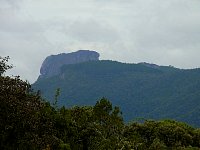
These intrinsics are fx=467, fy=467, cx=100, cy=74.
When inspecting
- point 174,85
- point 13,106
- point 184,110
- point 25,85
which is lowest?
point 13,106

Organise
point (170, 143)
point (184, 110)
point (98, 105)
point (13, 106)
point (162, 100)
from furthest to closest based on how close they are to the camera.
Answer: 1. point (162, 100)
2. point (184, 110)
3. point (170, 143)
4. point (98, 105)
5. point (13, 106)

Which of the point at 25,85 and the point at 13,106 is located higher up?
the point at 25,85

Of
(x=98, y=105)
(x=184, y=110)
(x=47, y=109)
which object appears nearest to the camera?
(x=47, y=109)

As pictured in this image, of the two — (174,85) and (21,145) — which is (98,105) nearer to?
(21,145)

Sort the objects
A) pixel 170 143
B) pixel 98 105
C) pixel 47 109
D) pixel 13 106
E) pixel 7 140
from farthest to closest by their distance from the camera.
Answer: pixel 170 143, pixel 98 105, pixel 47 109, pixel 7 140, pixel 13 106

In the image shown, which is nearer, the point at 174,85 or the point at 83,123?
the point at 83,123

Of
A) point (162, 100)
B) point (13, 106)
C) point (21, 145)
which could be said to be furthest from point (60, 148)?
point (162, 100)

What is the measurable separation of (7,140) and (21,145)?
105cm

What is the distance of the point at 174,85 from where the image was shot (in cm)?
19988

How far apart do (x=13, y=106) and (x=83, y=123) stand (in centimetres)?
1156

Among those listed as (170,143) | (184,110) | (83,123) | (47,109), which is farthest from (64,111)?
(184,110)

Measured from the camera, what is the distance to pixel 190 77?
19738 cm

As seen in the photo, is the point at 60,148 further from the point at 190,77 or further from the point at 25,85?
the point at 190,77

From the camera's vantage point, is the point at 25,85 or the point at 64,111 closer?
the point at 25,85
